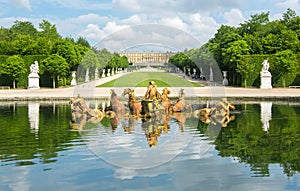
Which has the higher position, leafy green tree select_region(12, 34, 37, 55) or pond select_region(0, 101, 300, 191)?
leafy green tree select_region(12, 34, 37, 55)

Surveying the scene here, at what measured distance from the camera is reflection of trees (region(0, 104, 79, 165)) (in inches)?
414

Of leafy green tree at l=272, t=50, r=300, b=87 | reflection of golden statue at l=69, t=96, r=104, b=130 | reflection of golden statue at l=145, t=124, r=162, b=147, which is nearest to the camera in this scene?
reflection of golden statue at l=145, t=124, r=162, b=147

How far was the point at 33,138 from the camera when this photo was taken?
42.1 ft

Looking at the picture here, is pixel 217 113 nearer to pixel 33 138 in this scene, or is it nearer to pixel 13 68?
pixel 33 138

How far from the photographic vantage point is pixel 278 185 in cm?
802

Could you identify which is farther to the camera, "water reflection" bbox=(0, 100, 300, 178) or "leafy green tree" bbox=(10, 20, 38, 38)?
"leafy green tree" bbox=(10, 20, 38, 38)

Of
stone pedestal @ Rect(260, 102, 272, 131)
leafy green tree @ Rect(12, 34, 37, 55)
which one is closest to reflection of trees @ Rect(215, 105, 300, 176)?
stone pedestal @ Rect(260, 102, 272, 131)

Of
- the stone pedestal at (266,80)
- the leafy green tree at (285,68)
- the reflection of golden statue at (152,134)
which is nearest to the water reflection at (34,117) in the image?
the reflection of golden statue at (152,134)

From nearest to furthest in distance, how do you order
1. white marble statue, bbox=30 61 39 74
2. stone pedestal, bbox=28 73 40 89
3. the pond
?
the pond, stone pedestal, bbox=28 73 40 89, white marble statue, bbox=30 61 39 74

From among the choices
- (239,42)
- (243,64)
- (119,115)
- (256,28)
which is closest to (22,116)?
(119,115)

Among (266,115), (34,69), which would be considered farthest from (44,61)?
(266,115)

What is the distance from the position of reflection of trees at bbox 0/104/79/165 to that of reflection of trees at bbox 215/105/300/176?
4.15m

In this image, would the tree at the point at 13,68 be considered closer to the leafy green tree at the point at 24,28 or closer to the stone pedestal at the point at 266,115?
the stone pedestal at the point at 266,115

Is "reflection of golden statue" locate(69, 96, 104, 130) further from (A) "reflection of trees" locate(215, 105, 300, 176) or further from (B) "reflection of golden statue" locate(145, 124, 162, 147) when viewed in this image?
(A) "reflection of trees" locate(215, 105, 300, 176)
